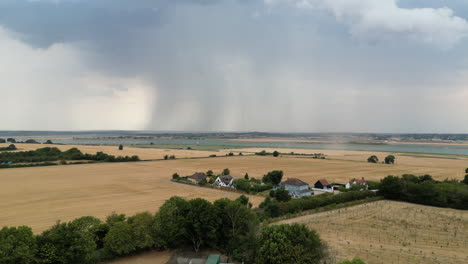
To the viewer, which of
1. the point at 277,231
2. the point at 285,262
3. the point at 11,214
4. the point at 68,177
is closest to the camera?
the point at 285,262

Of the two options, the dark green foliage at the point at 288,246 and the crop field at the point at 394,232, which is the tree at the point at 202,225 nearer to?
the dark green foliage at the point at 288,246

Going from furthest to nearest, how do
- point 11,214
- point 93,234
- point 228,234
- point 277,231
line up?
1. point 11,214
2. point 228,234
3. point 93,234
4. point 277,231

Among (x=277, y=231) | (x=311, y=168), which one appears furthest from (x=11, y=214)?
(x=311, y=168)

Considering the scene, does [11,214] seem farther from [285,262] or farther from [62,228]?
[285,262]

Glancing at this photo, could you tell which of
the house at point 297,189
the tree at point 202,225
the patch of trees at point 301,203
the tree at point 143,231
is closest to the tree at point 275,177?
the house at point 297,189

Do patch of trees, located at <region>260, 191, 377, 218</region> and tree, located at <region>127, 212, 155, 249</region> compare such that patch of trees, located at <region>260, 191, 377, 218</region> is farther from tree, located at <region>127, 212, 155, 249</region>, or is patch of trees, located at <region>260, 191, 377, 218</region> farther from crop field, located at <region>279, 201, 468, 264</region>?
tree, located at <region>127, 212, 155, 249</region>

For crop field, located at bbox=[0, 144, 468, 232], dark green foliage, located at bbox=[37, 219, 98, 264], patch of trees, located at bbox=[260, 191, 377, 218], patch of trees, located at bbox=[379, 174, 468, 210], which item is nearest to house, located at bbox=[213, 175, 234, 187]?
crop field, located at bbox=[0, 144, 468, 232]

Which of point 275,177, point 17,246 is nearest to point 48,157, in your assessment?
point 275,177
